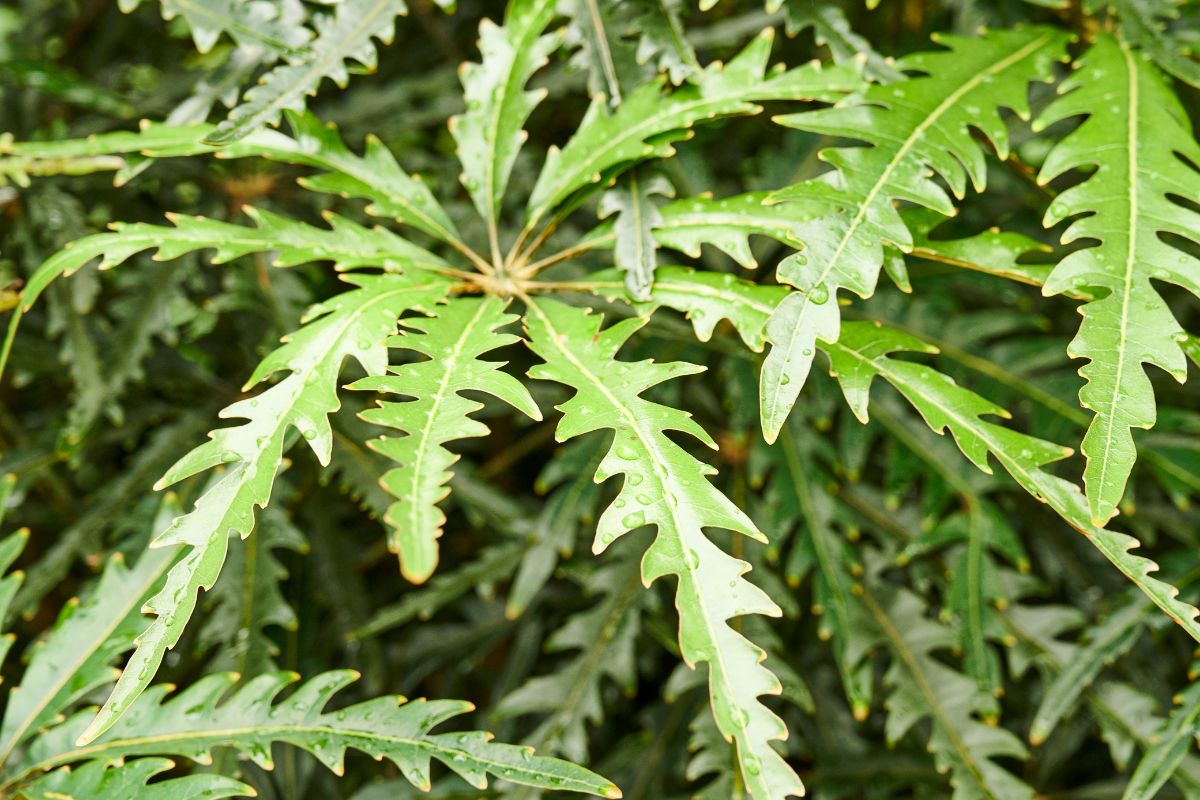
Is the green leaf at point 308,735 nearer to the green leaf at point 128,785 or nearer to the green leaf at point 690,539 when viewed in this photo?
the green leaf at point 128,785

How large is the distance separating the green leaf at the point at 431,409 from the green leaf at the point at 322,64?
0.21 m

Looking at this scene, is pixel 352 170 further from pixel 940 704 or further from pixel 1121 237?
pixel 940 704

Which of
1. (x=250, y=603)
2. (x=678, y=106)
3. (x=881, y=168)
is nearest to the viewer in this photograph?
(x=881, y=168)

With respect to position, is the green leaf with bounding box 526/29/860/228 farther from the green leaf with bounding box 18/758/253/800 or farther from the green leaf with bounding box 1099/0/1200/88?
the green leaf with bounding box 18/758/253/800

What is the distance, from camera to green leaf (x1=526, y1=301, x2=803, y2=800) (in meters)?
0.53

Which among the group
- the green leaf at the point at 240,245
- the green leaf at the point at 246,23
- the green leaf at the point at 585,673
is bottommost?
the green leaf at the point at 585,673

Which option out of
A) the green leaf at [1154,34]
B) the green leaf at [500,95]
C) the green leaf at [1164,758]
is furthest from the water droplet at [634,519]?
the green leaf at [1154,34]

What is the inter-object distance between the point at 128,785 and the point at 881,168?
737 millimetres

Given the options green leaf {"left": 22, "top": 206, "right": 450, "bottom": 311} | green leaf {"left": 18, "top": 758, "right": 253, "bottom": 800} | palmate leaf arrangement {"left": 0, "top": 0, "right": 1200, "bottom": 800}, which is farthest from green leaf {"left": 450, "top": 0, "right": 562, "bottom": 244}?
green leaf {"left": 18, "top": 758, "right": 253, "bottom": 800}

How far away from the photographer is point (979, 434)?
0.64 m

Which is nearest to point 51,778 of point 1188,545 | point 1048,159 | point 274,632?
point 274,632

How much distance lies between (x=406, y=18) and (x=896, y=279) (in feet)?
3.78

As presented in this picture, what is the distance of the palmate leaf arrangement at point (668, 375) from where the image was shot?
22.5 inches

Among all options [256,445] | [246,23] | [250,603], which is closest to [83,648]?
[250,603]
